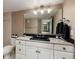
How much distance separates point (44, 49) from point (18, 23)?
2744 mm

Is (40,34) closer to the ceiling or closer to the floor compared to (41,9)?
closer to the floor

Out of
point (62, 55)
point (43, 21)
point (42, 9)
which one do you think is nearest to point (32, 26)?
point (43, 21)

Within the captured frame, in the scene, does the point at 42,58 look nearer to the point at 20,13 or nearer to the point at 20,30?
the point at 20,30

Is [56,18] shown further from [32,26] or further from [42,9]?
[32,26]

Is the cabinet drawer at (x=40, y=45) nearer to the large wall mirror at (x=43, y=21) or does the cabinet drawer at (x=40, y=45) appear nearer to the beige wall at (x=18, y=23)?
the large wall mirror at (x=43, y=21)

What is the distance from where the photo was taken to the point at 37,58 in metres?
2.97

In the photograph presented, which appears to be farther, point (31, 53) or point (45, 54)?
point (31, 53)

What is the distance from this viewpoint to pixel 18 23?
5.25m

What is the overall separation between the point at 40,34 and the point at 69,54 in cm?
192

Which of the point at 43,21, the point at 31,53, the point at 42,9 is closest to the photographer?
the point at 31,53

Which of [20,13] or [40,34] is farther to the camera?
[20,13]

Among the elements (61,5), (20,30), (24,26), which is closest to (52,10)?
(61,5)

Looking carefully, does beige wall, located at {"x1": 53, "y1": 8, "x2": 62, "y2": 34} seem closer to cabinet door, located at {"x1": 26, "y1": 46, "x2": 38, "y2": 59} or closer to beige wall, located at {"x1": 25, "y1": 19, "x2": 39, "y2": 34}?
beige wall, located at {"x1": 25, "y1": 19, "x2": 39, "y2": 34}

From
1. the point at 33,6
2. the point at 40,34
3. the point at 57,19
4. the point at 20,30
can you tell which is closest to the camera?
the point at 57,19
